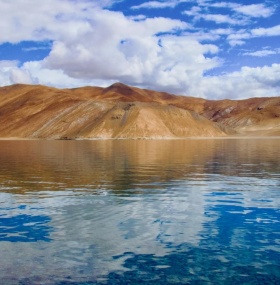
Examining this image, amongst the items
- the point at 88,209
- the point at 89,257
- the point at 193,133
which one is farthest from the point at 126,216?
the point at 193,133

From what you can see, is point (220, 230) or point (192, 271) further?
point (220, 230)

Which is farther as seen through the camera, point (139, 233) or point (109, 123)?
point (109, 123)

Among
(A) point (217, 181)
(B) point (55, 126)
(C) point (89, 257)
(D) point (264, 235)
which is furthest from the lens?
(B) point (55, 126)

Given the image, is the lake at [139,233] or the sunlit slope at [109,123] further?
the sunlit slope at [109,123]

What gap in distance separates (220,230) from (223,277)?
4378 millimetres

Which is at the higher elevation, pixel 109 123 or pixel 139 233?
pixel 109 123

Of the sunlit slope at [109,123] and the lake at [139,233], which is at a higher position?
the sunlit slope at [109,123]

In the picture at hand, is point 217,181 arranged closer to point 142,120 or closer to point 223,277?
point 223,277

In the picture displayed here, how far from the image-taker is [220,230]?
1465 cm

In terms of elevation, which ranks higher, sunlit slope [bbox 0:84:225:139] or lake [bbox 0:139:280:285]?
sunlit slope [bbox 0:84:225:139]

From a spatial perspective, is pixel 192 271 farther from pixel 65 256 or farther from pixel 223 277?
pixel 65 256

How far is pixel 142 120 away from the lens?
154 m

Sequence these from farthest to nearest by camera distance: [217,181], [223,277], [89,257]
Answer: [217,181]
[89,257]
[223,277]

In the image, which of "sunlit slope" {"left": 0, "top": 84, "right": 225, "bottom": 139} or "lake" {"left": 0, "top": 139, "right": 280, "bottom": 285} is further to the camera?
"sunlit slope" {"left": 0, "top": 84, "right": 225, "bottom": 139}
